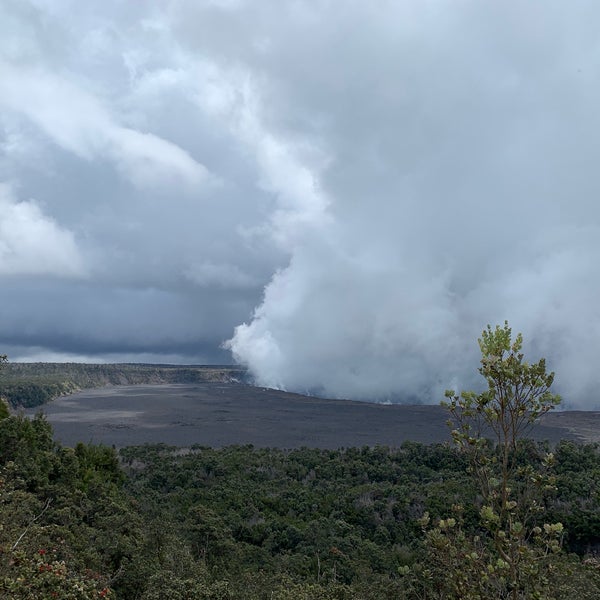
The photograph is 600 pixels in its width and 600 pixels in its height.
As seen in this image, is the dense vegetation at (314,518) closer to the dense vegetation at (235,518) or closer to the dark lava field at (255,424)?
the dense vegetation at (235,518)

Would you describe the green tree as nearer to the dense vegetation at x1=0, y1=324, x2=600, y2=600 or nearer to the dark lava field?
the dense vegetation at x1=0, y1=324, x2=600, y2=600

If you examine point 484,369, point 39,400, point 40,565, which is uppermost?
point 484,369

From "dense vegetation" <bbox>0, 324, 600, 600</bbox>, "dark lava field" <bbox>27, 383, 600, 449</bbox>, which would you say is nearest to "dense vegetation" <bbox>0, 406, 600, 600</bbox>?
"dense vegetation" <bbox>0, 324, 600, 600</bbox>

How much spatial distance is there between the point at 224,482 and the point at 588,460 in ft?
183

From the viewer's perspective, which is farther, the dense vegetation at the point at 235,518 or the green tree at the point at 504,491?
the dense vegetation at the point at 235,518

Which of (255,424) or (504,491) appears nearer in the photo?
(504,491)

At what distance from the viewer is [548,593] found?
5.93m

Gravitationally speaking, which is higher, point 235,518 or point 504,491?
point 504,491

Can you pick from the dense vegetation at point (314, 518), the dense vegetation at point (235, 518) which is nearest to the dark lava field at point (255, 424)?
the dense vegetation at point (314, 518)

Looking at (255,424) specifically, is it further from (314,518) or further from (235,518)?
(235,518)

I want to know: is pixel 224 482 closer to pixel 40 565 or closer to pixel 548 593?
pixel 40 565

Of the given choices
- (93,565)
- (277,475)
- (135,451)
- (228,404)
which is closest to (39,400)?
(228,404)

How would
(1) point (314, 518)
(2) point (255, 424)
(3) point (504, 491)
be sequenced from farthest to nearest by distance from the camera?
1. (2) point (255, 424)
2. (1) point (314, 518)
3. (3) point (504, 491)

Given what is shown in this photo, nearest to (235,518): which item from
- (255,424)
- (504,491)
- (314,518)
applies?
(314,518)
